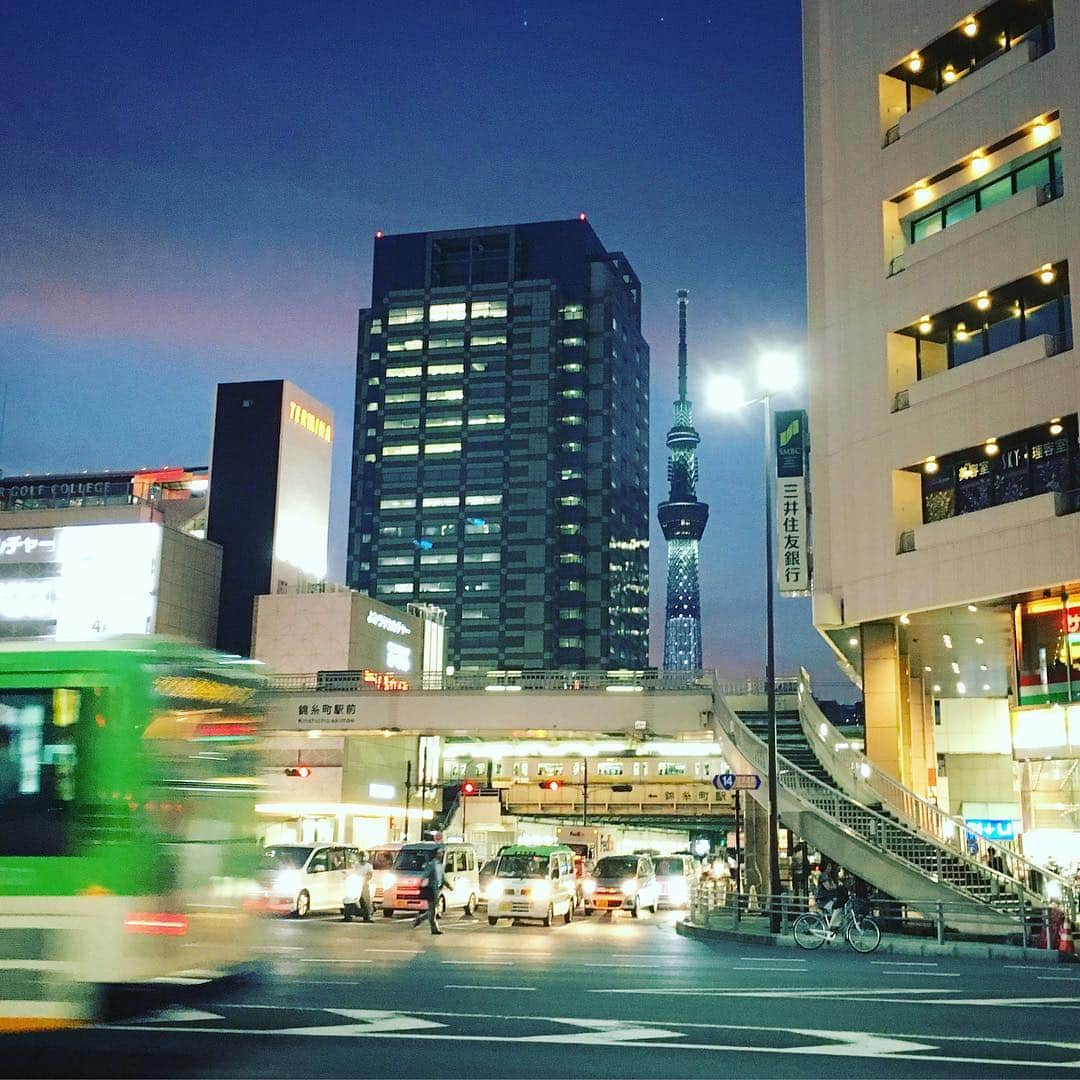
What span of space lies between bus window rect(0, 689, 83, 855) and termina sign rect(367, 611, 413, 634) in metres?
75.5

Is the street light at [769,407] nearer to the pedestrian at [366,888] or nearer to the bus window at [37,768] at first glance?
the pedestrian at [366,888]

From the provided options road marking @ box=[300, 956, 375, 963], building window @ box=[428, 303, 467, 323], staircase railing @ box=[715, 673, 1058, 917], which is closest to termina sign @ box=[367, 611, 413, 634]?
staircase railing @ box=[715, 673, 1058, 917]

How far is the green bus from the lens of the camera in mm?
9914

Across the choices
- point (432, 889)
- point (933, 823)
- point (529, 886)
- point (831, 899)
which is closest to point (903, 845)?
point (933, 823)

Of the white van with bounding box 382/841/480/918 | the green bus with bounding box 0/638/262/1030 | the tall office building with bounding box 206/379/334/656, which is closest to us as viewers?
the green bus with bounding box 0/638/262/1030

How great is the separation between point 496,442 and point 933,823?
13941cm

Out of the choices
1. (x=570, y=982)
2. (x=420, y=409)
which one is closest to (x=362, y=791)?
(x=570, y=982)

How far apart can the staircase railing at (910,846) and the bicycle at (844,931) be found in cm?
306

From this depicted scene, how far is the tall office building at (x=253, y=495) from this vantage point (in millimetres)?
84938

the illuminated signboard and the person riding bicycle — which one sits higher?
the illuminated signboard

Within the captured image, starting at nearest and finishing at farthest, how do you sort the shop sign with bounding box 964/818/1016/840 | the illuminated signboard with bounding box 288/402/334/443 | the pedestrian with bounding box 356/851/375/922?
the pedestrian with bounding box 356/851/375/922 → the shop sign with bounding box 964/818/1016/840 → the illuminated signboard with bounding box 288/402/334/443

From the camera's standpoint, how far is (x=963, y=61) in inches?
1384

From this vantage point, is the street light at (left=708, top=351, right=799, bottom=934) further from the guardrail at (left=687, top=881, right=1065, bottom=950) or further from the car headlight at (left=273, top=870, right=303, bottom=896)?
the car headlight at (left=273, top=870, right=303, bottom=896)

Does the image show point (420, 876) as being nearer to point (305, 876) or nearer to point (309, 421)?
point (305, 876)
